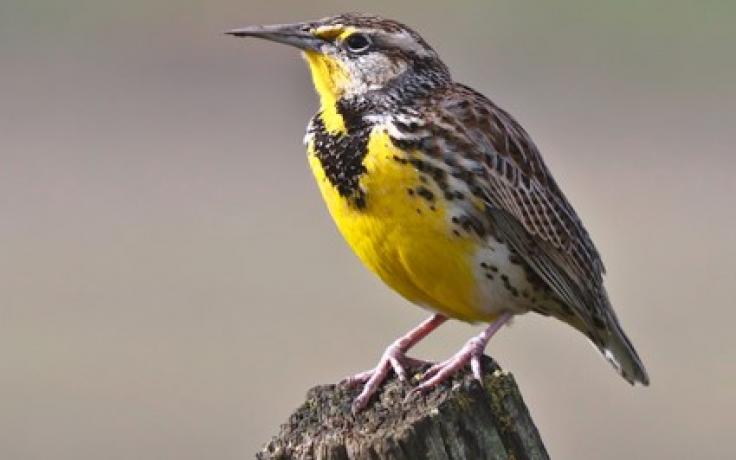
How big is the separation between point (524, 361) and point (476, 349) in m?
4.99

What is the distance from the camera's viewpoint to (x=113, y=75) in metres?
14.5

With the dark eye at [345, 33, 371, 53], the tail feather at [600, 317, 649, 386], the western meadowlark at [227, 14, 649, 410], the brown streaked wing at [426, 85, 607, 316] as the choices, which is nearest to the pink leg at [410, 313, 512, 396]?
the western meadowlark at [227, 14, 649, 410]

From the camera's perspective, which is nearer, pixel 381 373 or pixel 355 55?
pixel 381 373

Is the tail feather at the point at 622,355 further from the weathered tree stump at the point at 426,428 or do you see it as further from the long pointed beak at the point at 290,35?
the weathered tree stump at the point at 426,428

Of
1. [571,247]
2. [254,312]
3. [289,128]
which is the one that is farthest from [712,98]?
[571,247]

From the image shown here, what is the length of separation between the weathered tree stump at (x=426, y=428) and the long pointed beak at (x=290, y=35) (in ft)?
2.89

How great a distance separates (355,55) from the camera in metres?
4.49

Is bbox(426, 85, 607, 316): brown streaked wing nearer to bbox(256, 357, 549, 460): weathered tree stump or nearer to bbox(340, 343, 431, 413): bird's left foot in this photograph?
bbox(340, 343, 431, 413): bird's left foot

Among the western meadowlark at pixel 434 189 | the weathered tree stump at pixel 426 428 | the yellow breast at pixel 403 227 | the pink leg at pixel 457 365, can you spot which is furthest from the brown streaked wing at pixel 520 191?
the weathered tree stump at pixel 426 428

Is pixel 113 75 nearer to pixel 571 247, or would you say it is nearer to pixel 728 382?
pixel 728 382

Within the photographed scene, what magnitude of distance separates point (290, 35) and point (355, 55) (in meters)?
0.13

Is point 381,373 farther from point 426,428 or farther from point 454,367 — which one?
point 426,428

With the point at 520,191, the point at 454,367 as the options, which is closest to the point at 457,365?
the point at 454,367

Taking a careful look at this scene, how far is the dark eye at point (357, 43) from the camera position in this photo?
449cm
